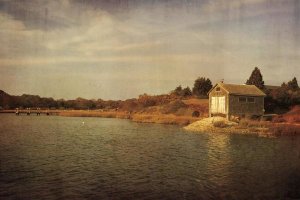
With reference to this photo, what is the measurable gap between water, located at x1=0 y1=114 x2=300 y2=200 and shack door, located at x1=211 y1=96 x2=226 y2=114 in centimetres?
2120

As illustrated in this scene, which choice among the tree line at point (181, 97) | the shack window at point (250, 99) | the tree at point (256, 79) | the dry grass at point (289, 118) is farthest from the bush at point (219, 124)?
the tree at point (256, 79)

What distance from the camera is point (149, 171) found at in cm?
2402

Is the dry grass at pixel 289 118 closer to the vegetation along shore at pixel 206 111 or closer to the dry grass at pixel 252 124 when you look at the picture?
the vegetation along shore at pixel 206 111

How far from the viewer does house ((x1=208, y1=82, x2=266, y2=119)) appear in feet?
191

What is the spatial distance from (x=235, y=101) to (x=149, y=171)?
37.5 meters

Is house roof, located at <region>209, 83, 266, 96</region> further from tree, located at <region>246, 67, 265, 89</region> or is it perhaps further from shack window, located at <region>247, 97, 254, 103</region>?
tree, located at <region>246, 67, 265, 89</region>

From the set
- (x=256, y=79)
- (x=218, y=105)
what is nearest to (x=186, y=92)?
(x=256, y=79)

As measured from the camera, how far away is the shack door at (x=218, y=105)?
193ft

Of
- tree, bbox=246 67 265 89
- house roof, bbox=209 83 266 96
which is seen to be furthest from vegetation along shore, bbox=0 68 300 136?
house roof, bbox=209 83 266 96

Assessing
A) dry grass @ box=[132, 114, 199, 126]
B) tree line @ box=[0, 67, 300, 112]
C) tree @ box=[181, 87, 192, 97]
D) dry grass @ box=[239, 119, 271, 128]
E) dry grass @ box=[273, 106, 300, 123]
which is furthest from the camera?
tree @ box=[181, 87, 192, 97]

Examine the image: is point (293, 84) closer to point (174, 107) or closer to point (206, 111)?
point (206, 111)

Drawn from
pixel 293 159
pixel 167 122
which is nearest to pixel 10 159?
pixel 293 159

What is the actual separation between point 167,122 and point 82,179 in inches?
2000

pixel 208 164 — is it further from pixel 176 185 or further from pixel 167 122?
pixel 167 122
